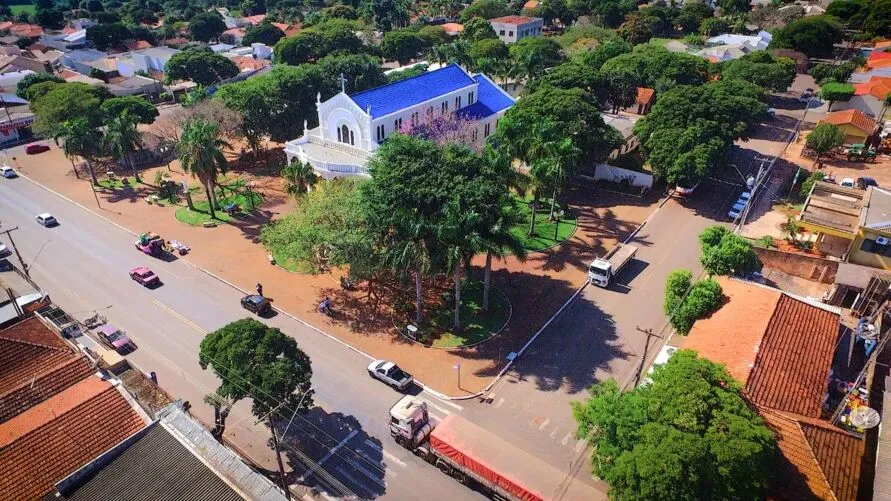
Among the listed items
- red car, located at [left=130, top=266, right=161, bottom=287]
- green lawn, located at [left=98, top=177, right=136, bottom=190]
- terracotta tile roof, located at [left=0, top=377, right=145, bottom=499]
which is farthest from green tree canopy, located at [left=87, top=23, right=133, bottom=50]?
terracotta tile roof, located at [left=0, top=377, right=145, bottom=499]

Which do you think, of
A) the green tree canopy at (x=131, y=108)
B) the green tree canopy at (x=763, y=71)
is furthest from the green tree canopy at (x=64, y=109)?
the green tree canopy at (x=763, y=71)

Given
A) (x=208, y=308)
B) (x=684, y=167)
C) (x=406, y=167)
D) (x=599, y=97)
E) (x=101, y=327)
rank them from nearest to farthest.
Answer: (x=406, y=167), (x=101, y=327), (x=208, y=308), (x=684, y=167), (x=599, y=97)

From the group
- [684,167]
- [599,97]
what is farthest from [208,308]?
[599,97]

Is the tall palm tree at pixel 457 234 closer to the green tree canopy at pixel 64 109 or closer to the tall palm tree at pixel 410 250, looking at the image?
the tall palm tree at pixel 410 250

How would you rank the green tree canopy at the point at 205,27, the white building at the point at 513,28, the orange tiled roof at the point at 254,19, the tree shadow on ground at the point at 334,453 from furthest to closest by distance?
the orange tiled roof at the point at 254,19 < the green tree canopy at the point at 205,27 < the white building at the point at 513,28 < the tree shadow on ground at the point at 334,453

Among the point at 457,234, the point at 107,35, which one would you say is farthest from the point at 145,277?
the point at 107,35

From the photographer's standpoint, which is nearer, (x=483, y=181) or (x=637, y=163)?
(x=483, y=181)

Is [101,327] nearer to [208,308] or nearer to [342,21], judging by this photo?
[208,308]
